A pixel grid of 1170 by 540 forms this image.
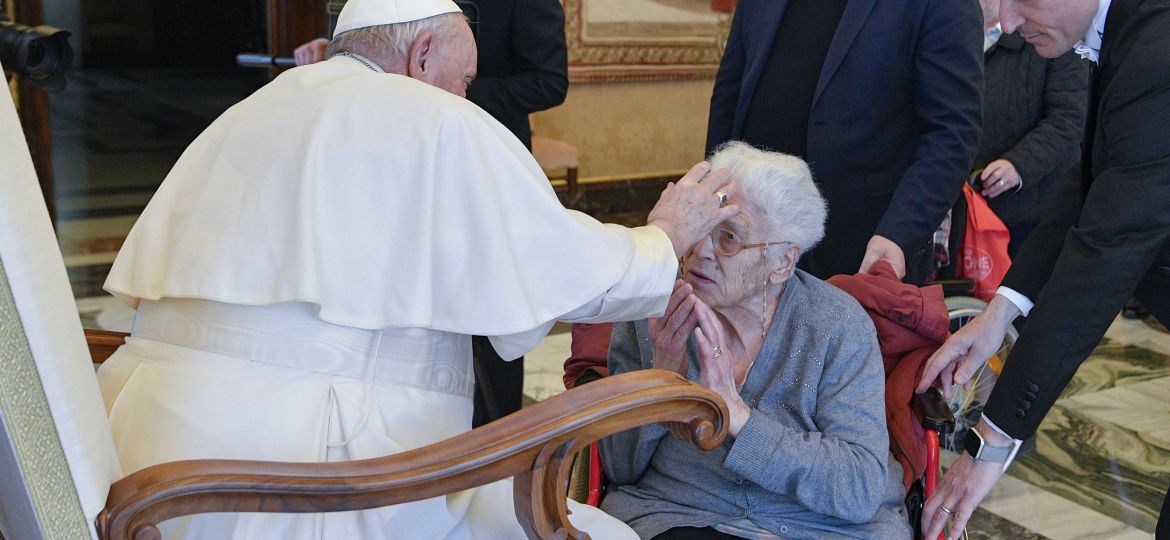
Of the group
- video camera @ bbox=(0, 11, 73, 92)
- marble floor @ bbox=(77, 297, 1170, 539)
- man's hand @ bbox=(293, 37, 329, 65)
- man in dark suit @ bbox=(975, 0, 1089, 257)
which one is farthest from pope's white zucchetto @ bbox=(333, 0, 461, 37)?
man in dark suit @ bbox=(975, 0, 1089, 257)

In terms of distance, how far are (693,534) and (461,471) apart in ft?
2.32

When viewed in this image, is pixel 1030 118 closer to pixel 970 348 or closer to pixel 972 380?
pixel 972 380

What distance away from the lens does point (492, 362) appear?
3404 millimetres

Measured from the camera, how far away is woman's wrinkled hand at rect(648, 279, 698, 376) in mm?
2045

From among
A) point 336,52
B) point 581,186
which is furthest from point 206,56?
point 336,52

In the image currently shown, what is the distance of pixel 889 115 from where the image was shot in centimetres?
307

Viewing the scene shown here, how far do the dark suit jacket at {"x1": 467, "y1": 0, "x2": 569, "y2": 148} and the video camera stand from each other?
1.06 metres

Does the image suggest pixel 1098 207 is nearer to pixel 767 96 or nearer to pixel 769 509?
pixel 769 509

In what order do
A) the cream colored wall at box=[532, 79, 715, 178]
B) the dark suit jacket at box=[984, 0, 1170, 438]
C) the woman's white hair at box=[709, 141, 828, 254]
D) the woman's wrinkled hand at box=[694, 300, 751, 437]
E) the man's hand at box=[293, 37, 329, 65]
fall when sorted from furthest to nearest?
the cream colored wall at box=[532, 79, 715, 178] < the man's hand at box=[293, 37, 329, 65] < the woman's white hair at box=[709, 141, 828, 254] < the woman's wrinkled hand at box=[694, 300, 751, 437] < the dark suit jacket at box=[984, 0, 1170, 438]

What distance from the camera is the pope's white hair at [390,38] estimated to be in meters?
2.02

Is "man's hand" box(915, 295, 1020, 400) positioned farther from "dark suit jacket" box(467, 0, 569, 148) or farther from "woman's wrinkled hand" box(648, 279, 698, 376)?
"dark suit jacket" box(467, 0, 569, 148)

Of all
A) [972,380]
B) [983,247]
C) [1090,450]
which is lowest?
[1090,450]

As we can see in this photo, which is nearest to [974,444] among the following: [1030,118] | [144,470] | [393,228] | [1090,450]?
[393,228]

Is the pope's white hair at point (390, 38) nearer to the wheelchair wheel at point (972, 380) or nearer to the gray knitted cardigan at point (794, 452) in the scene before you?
the gray knitted cardigan at point (794, 452)
